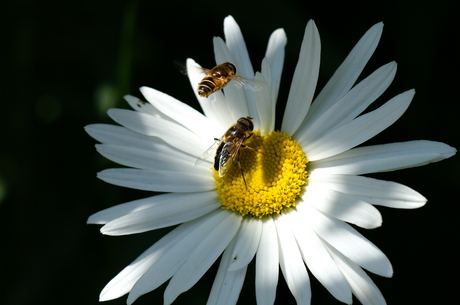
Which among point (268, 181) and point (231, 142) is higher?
point (231, 142)

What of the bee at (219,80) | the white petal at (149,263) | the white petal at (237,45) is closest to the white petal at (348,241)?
the white petal at (149,263)

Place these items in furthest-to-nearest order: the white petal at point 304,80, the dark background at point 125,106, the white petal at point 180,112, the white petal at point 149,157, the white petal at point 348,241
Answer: the dark background at point 125,106 → the white petal at point 180,112 → the white petal at point 149,157 → the white petal at point 304,80 → the white petal at point 348,241

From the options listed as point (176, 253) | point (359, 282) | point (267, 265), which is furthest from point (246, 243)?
point (359, 282)

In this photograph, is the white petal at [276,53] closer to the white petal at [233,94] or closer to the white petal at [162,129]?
the white petal at [233,94]

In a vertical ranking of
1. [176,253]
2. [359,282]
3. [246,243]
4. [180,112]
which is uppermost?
[180,112]

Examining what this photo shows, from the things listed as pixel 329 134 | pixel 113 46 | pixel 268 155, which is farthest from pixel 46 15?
pixel 329 134

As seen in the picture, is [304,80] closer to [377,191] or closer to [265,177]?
[265,177]
